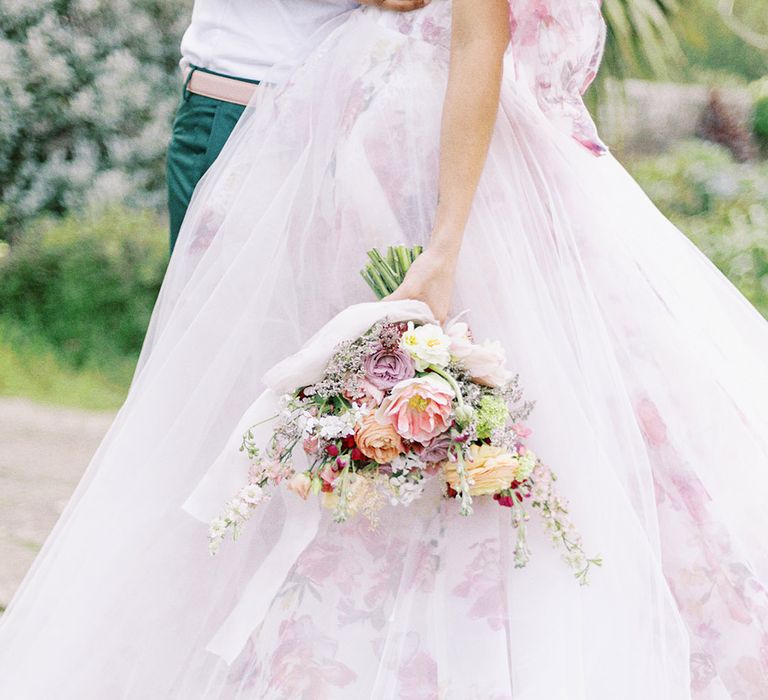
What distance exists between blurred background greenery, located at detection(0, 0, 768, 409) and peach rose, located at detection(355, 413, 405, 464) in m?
2.91

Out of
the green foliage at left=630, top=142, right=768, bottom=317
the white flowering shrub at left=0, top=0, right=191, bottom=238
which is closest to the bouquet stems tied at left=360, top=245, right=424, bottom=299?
the white flowering shrub at left=0, top=0, right=191, bottom=238

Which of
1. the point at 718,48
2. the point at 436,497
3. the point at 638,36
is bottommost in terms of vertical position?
the point at 436,497

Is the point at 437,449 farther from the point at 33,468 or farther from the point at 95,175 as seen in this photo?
the point at 95,175

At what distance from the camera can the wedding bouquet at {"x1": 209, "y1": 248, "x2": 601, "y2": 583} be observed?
1305 mm

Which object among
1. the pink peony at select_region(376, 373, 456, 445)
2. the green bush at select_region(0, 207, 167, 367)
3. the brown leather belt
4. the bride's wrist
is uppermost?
the brown leather belt

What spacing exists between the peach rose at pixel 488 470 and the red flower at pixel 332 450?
0.45 feet

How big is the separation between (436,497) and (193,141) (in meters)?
0.71

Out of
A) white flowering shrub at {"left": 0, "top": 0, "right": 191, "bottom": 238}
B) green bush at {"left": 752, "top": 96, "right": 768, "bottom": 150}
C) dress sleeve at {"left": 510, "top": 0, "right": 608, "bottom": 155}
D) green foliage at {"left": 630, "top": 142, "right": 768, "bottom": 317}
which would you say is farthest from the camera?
green bush at {"left": 752, "top": 96, "right": 768, "bottom": 150}

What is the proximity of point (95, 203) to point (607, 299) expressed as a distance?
11.5ft

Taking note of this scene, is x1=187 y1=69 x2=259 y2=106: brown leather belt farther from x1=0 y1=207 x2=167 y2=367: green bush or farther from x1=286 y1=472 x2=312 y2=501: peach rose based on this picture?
x1=0 y1=207 x2=167 y2=367: green bush

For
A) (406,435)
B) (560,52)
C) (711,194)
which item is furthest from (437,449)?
(711,194)

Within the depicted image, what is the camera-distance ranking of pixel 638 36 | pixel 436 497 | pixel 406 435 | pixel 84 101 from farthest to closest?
pixel 84 101
pixel 638 36
pixel 436 497
pixel 406 435

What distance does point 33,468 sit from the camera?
342cm

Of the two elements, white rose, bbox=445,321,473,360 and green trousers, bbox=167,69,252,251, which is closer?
white rose, bbox=445,321,473,360
